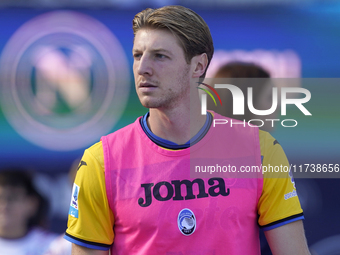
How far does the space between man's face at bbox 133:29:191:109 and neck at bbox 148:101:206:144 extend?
0.05 metres

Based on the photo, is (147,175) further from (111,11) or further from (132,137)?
(111,11)

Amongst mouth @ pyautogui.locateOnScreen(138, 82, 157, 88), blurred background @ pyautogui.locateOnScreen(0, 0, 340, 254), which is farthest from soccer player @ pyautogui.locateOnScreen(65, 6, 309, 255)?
blurred background @ pyautogui.locateOnScreen(0, 0, 340, 254)

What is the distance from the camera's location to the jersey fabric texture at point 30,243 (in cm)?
194

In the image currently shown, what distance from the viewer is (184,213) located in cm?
147

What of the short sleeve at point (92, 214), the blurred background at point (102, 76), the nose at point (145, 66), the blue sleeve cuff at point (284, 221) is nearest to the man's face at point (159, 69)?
the nose at point (145, 66)

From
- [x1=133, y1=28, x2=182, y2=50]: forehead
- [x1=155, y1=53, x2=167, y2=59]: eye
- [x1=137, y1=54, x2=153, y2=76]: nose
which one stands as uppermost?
[x1=133, y1=28, x2=182, y2=50]: forehead

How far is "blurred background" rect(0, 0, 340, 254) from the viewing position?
6.40 ft

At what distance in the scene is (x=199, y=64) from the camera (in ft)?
5.30

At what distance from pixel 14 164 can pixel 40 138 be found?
0.64 feet

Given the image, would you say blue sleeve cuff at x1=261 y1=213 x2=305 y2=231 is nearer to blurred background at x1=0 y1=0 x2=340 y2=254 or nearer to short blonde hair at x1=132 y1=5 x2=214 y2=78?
blurred background at x1=0 y1=0 x2=340 y2=254

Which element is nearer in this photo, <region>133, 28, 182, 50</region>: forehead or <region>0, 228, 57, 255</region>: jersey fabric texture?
<region>133, 28, 182, 50</region>: forehead

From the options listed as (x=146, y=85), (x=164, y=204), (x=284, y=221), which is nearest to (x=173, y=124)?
(x=146, y=85)

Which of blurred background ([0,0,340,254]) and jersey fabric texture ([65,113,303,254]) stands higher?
blurred background ([0,0,340,254])

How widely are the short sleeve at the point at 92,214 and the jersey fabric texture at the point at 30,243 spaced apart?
19.7 inches
